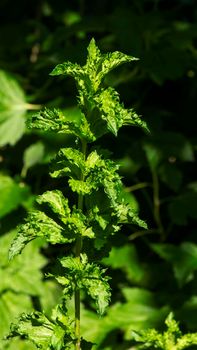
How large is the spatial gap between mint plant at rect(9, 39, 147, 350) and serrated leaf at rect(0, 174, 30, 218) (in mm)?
1275

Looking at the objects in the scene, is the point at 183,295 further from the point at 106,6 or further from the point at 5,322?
the point at 106,6

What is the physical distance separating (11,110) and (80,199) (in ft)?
5.08

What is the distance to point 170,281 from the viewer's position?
98.4 inches

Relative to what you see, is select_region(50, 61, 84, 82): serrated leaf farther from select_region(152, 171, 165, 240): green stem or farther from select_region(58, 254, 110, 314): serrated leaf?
select_region(152, 171, 165, 240): green stem

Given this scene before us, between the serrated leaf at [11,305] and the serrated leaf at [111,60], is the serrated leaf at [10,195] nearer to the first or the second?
the serrated leaf at [11,305]

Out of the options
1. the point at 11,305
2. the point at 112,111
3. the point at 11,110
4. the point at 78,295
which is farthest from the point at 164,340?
the point at 11,110

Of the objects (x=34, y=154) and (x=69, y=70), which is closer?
(x=69, y=70)

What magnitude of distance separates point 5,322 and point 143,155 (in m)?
0.82

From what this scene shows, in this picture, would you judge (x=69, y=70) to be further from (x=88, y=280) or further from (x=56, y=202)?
(x=88, y=280)

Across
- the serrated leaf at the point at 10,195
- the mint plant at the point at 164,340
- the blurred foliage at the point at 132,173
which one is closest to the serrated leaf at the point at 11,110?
the blurred foliage at the point at 132,173

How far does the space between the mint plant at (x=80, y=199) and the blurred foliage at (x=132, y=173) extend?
1.09 m

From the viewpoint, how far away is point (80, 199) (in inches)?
41.8

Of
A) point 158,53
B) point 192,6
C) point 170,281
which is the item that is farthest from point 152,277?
point 192,6

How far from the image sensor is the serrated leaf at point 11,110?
2471 millimetres
